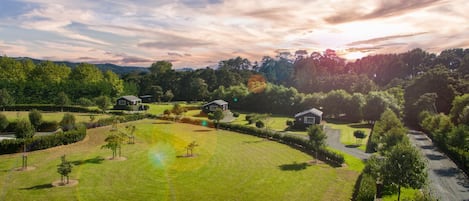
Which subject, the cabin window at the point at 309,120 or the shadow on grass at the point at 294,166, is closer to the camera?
the shadow on grass at the point at 294,166

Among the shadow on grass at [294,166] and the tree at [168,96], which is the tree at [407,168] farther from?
the tree at [168,96]

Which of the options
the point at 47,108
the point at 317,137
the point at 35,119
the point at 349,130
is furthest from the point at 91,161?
the point at 47,108

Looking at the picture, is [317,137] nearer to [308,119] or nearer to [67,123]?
[308,119]

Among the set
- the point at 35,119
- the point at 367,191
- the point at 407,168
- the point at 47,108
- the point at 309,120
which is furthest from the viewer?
the point at 47,108

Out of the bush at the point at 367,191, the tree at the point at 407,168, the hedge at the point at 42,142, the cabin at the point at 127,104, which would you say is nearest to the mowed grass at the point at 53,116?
the cabin at the point at 127,104

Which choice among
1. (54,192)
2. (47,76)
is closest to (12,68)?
(47,76)

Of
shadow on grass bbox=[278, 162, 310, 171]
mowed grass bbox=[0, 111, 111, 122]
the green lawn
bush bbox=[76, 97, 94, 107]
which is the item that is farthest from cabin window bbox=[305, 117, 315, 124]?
bush bbox=[76, 97, 94, 107]
